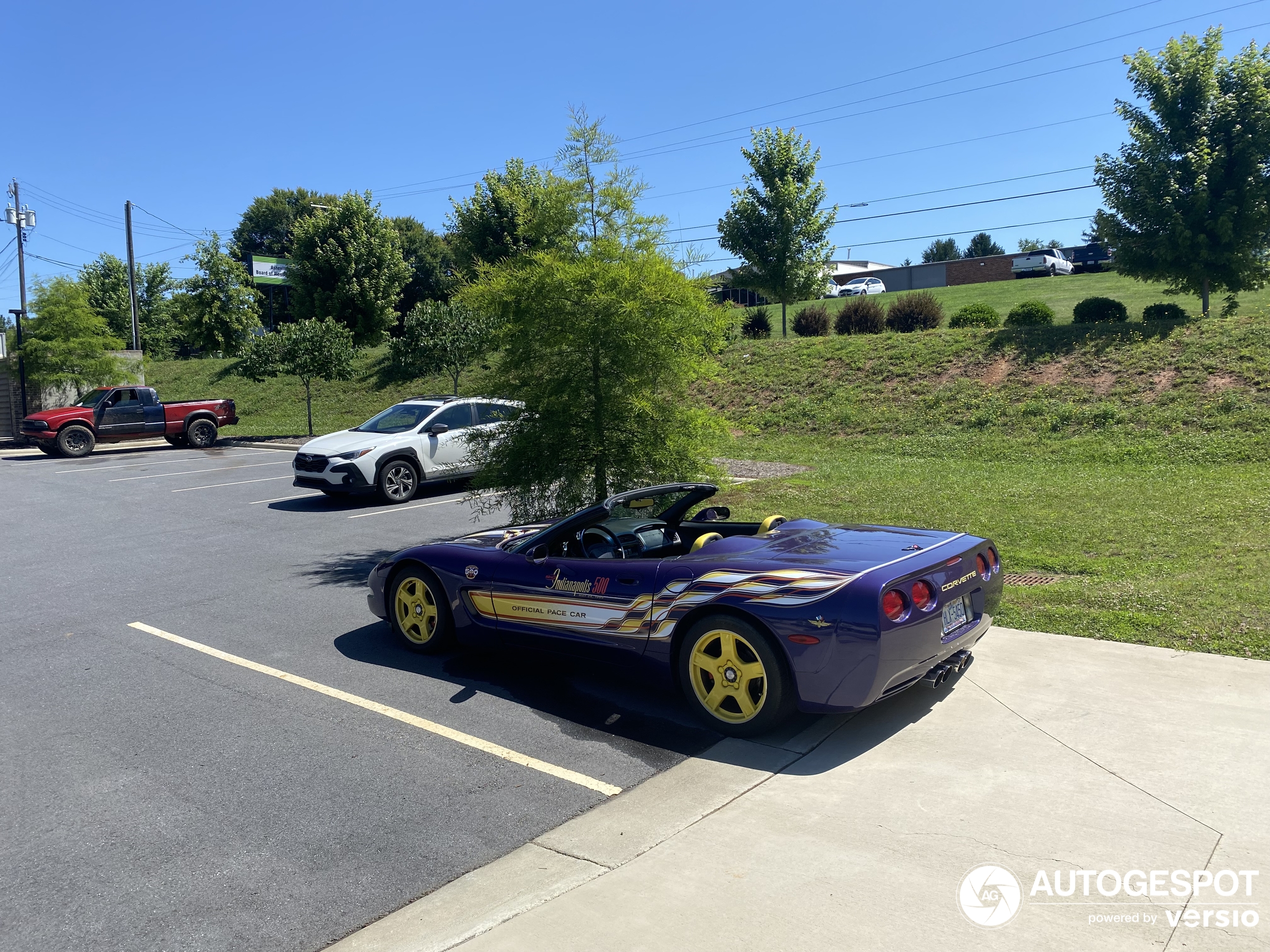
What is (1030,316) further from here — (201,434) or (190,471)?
(201,434)

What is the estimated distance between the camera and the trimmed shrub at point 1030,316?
22719 mm

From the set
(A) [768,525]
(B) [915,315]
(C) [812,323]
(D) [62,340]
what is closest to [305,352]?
(D) [62,340]

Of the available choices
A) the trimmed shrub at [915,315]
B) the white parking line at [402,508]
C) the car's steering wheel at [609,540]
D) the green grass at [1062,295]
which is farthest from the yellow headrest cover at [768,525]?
the green grass at [1062,295]

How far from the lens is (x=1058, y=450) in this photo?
52.3ft

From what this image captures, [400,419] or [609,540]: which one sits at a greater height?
Result: [400,419]

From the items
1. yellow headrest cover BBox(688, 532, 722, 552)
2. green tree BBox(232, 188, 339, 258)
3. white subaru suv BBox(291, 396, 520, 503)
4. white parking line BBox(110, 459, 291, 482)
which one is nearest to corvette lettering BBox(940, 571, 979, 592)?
yellow headrest cover BBox(688, 532, 722, 552)

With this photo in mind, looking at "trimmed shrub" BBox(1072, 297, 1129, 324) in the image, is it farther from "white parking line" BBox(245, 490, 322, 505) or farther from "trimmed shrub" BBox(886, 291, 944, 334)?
"white parking line" BBox(245, 490, 322, 505)

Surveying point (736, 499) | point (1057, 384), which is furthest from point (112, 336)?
point (1057, 384)

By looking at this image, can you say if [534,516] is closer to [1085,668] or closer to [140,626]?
[140,626]

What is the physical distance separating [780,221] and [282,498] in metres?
20.1

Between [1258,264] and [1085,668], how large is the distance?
60.5 feet

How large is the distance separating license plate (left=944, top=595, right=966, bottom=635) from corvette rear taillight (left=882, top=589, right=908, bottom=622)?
1.28ft

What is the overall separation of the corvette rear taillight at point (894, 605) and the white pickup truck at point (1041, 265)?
53.0 m

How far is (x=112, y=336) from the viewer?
30344mm
